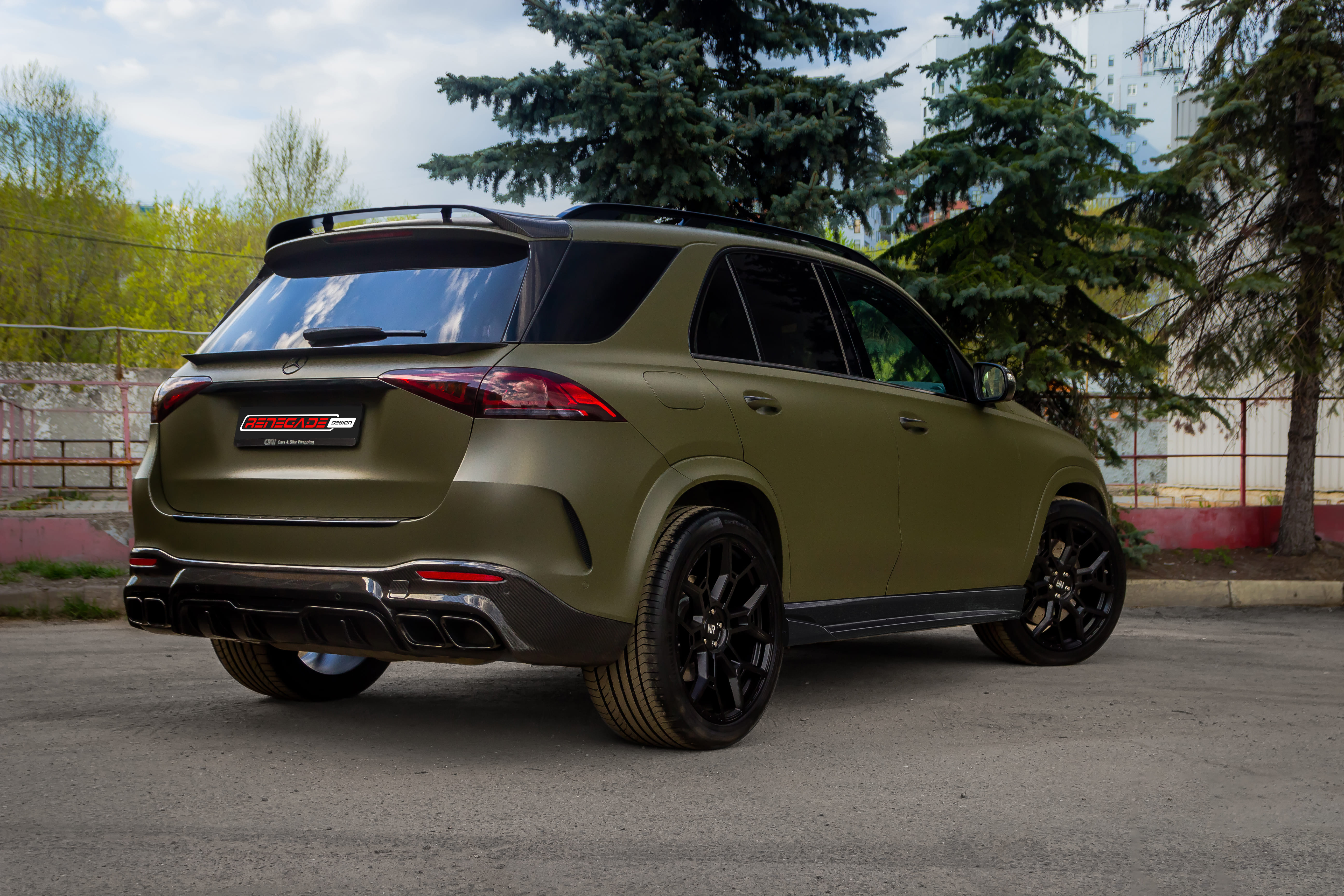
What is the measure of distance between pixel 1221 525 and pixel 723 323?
9.47 metres

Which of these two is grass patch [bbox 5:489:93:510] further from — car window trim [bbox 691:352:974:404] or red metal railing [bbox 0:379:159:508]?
car window trim [bbox 691:352:974:404]

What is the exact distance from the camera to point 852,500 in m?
4.96

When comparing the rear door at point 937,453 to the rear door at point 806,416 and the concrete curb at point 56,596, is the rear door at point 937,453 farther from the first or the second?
the concrete curb at point 56,596

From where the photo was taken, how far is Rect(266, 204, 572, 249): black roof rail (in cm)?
404

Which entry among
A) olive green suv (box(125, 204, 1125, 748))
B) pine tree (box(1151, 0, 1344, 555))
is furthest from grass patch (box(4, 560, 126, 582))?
pine tree (box(1151, 0, 1344, 555))

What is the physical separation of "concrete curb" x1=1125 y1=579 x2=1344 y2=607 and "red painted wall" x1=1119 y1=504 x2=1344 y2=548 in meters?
1.54

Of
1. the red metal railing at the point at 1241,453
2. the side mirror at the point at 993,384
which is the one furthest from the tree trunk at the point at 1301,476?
the side mirror at the point at 993,384

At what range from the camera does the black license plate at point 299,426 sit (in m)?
3.88

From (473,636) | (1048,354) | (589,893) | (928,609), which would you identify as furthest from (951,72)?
(589,893)

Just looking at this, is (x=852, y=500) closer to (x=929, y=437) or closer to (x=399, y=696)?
(x=929, y=437)

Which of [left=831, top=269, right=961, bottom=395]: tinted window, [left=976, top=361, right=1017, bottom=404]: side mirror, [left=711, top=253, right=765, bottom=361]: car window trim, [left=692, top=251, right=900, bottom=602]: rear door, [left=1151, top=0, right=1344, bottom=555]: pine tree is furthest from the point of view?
[left=1151, top=0, right=1344, bottom=555]: pine tree

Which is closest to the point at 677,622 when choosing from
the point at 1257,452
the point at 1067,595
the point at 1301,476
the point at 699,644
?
the point at 699,644

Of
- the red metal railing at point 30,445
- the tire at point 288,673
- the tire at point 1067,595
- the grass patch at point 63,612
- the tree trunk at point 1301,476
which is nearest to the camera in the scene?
the tire at point 288,673

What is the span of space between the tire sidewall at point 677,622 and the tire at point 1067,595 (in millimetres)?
2149
